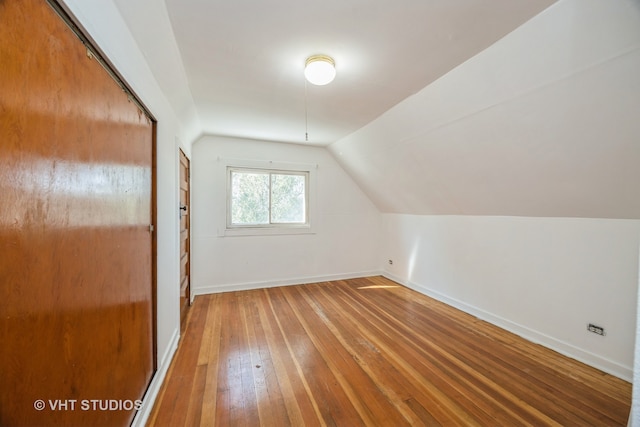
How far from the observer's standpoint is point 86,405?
39.1 inches

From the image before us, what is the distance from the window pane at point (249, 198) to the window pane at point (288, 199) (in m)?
0.13

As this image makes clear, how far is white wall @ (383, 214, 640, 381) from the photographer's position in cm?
195

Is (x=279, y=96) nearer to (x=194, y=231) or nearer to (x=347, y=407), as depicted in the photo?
(x=194, y=231)

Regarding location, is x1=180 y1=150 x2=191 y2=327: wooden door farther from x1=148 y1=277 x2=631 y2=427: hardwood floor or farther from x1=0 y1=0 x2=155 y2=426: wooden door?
x1=0 y1=0 x2=155 y2=426: wooden door

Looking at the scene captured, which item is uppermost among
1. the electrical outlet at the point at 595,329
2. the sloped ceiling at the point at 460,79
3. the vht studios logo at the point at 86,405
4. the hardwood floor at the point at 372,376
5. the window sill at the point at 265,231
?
the sloped ceiling at the point at 460,79

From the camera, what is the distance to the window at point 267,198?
156 inches

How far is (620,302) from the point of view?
1.95m

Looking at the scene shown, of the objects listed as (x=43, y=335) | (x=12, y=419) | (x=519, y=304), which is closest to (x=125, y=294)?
(x=43, y=335)

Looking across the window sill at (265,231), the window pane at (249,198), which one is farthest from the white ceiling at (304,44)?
the window sill at (265,231)

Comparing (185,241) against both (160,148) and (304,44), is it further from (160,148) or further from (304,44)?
(304,44)

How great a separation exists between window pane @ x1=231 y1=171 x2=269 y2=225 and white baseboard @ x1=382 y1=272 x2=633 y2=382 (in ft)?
9.72

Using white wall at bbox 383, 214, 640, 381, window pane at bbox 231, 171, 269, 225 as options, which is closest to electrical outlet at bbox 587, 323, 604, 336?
white wall at bbox 383, 214, 640, 381

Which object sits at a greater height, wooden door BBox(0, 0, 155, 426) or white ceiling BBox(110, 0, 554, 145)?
white ceiling BBox(110, 0, 554, 145)

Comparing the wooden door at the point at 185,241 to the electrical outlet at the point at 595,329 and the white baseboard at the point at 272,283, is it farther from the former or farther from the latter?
the electrical outlet at the point at 595,329
